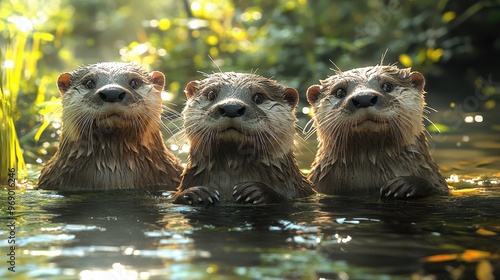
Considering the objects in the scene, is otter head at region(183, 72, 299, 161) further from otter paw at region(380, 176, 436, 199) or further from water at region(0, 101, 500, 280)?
otter paw at region(380, 176, 436, 199)

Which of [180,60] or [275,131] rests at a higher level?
[180,60]

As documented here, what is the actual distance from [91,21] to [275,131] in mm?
11733

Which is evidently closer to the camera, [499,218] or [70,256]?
[70,256]

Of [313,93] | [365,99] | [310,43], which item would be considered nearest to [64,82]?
[313,93]

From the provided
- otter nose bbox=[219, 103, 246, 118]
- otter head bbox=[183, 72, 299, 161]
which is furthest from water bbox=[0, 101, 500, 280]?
otter nose bbox=[219, 103, 246, 118]

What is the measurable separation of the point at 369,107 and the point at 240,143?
673 millimetres

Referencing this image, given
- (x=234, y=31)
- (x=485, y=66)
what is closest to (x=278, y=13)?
(x=234, y=31)

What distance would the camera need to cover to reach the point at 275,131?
4281 mm

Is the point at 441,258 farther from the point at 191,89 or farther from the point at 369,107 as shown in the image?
the point at 191,89

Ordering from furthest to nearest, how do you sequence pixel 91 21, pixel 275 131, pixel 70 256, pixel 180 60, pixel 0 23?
pixel 91 21 → pixel 180 60 → pixel 0 23 → pixel 275 131 → pixel 70 256

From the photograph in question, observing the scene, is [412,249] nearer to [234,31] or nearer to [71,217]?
[71,217]

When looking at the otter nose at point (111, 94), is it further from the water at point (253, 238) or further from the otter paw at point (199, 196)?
the otter paw at point (199, 196)

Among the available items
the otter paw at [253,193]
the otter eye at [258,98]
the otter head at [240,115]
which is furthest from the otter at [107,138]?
the otter paw at [253,193]

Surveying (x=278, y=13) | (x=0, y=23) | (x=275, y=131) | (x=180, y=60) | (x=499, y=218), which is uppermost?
(x=278, y=13)
